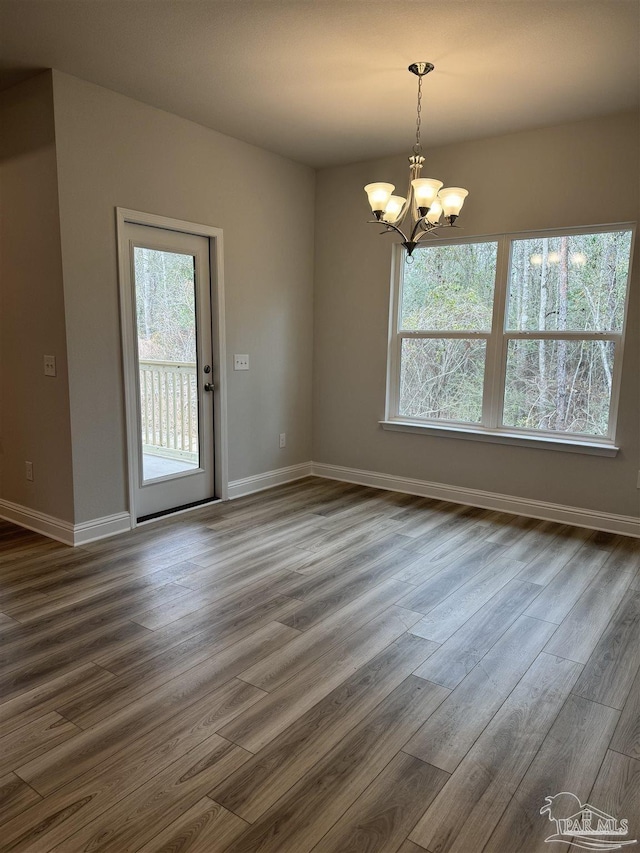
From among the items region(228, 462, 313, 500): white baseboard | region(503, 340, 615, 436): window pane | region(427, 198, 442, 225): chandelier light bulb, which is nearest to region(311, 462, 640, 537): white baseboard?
region(228, 462, 313, 500): white baseboard

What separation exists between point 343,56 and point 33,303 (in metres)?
2.29

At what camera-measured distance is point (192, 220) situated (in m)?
4.04

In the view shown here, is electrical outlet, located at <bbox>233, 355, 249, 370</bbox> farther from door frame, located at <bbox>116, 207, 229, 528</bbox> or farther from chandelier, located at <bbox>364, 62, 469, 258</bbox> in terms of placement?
chandelier, located at <bbox>364, 62, 469, 258</bbox>

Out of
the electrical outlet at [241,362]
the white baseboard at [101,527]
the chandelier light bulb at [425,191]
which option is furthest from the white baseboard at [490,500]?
the chandelier light bulb at [425,191]

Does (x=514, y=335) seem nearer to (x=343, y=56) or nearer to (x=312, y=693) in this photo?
(x=343, y=56)

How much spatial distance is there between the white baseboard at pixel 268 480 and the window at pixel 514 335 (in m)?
1.00

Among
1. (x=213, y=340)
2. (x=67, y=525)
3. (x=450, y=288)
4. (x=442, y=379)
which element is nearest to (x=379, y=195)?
(x=450, y=288)

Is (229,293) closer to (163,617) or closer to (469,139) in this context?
(469,139)

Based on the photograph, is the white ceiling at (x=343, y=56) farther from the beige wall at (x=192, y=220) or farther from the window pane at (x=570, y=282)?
the window pane at (x=570, y=282)

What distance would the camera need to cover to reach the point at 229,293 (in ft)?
14.5

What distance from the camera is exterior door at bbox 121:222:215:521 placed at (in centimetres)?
380

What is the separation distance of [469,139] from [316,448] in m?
2.89

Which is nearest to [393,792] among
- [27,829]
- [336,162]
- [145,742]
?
[145,742]

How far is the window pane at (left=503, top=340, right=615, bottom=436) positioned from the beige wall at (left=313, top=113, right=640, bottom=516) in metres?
0.18
